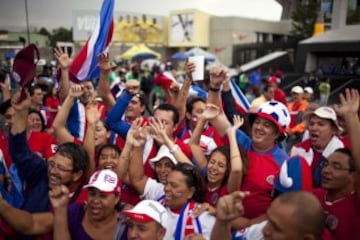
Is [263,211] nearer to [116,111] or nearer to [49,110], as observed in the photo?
[116,111]

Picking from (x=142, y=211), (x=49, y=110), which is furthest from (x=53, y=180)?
(x=49, y=110)

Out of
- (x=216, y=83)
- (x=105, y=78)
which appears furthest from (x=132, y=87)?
(x=216, y=83)

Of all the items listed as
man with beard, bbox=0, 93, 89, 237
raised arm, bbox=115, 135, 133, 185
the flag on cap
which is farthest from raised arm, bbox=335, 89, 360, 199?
man with beard, bbox=0, 93, 89, 237

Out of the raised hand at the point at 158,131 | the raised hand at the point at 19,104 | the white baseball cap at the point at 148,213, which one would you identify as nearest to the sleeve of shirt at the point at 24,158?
the raised hand at the point at 19,104

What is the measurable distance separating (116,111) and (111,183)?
4.94 ft

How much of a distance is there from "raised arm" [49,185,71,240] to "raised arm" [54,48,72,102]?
6.91 feet

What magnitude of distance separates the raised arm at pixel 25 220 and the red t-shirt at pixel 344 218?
1.76 metres

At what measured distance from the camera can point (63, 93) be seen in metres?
4.39

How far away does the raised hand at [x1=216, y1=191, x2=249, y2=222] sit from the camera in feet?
5.99

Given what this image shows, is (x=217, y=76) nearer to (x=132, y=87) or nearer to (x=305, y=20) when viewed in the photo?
(x=132, y=87)

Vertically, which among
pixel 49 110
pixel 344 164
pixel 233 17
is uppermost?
pixel 233 17

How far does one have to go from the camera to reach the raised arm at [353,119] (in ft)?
7.63

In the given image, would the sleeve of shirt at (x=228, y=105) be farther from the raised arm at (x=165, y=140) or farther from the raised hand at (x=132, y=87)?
the raised hand at (x=132, y=87)

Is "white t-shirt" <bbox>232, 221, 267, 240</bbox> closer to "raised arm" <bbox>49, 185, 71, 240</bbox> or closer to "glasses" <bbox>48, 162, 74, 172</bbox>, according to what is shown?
"raised arm" <bbox>49, 185, 71, 240</bbox>
